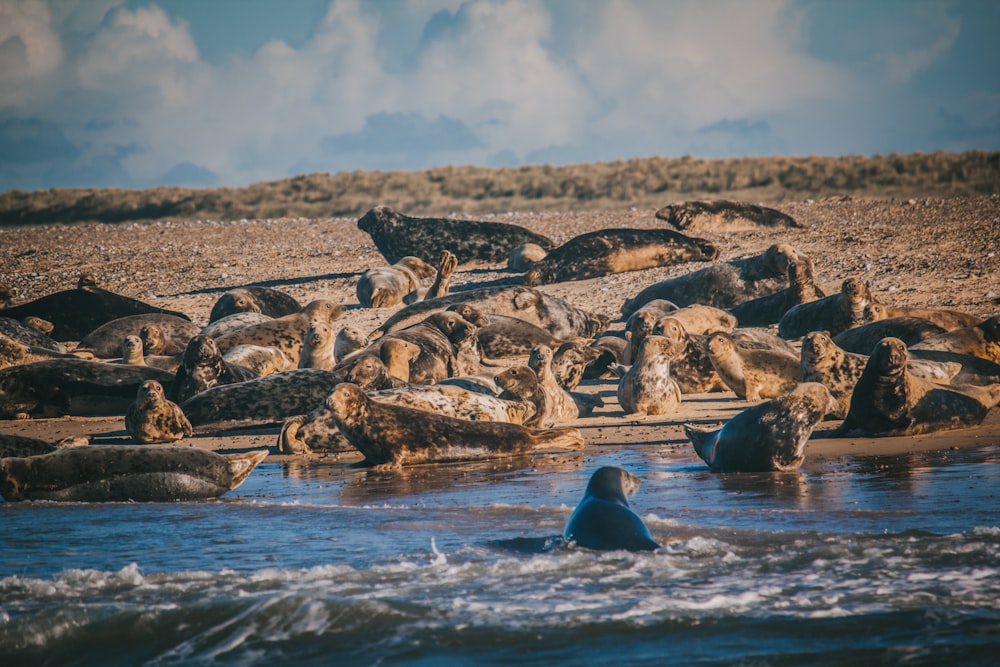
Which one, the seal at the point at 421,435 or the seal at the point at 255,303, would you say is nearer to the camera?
the seal at the point at 421,435

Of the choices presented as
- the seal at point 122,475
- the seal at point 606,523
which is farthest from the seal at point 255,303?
the seal at point 606,523

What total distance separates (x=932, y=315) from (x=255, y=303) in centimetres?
843

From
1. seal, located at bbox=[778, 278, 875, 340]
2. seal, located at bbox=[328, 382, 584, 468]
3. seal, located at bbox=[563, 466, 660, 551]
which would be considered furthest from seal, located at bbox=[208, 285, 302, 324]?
seal, located at bbox=[563, 466, 660, 551]

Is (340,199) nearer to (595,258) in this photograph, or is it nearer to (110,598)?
(595,258)

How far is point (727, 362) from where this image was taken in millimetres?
9289

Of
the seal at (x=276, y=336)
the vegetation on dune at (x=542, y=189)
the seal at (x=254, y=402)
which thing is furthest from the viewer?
the vegetation on dune at (x=542, y=189)

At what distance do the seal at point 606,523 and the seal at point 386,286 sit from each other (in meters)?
10.5

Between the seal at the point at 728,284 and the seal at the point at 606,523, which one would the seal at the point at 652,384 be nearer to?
the seal at the point at 606,523

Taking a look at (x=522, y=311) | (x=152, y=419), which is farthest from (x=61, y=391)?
(x=522, y=311)

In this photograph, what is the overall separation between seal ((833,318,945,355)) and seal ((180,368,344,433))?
4.90 m

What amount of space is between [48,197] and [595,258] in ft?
100

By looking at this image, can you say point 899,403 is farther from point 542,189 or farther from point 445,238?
point 542,189

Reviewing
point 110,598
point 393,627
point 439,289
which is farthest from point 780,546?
point 439,289

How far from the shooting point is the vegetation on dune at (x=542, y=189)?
32.7 meters
